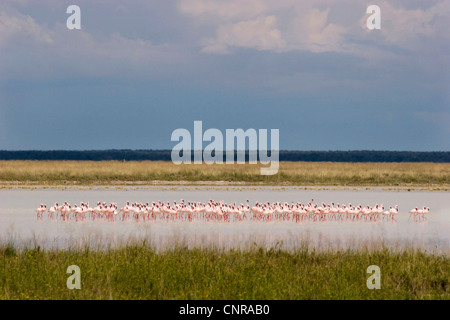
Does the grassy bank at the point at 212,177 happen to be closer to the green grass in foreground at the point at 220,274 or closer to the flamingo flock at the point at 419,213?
the flamingo flock at the point at 419,213

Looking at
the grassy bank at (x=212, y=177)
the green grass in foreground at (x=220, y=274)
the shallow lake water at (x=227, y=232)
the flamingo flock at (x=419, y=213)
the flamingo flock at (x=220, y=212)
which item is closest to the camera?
the green grass in foreground at (x=220, y=274)

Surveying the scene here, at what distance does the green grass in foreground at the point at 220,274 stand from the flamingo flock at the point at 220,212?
9.53 m

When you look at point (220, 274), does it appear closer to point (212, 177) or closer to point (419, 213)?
point (419, 213)

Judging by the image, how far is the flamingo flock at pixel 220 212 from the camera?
2547 centimetres

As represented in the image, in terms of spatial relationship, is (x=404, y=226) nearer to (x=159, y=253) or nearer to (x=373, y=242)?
(x=373, y=242)

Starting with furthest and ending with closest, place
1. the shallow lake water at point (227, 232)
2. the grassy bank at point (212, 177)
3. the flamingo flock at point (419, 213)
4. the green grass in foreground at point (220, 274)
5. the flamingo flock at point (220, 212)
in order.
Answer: the grassy bank at point (212, 177)
the flamingo flock at point (419, 213)
the flamingo flock at point (220, 212)
the shallow lake water at point (227, 232)
the green grass in foreground at point (220, 274)

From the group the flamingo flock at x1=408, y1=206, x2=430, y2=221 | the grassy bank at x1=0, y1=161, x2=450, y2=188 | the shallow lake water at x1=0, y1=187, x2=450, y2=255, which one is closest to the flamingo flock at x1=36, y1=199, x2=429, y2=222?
the flamingo flock at x1=408, y1=206, x2=430, y2=221

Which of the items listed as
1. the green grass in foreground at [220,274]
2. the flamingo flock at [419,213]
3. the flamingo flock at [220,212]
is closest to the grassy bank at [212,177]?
the flamingo flock at [419,213]

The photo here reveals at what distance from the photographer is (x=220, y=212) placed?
2520 cm

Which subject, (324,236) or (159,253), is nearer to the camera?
(159,253)

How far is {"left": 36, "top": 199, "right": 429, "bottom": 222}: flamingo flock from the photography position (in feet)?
83.6
